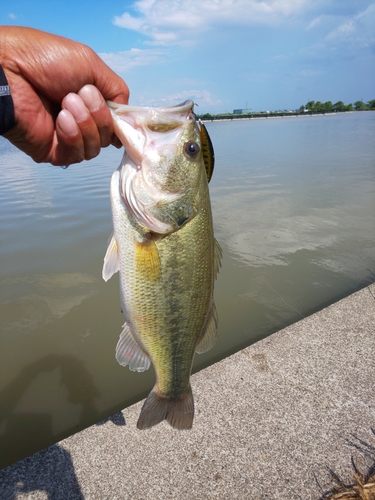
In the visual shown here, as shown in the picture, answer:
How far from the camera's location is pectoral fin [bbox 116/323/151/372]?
1949mm

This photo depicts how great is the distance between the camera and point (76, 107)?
1.65 metres

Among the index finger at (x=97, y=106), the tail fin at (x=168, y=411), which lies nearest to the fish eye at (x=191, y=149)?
the index finger at (x=97, y=106)

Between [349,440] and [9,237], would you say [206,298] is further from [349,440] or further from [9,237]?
[9,237]

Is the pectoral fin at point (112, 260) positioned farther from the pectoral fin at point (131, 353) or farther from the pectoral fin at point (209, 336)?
the pectoral fin at point (209, 336)

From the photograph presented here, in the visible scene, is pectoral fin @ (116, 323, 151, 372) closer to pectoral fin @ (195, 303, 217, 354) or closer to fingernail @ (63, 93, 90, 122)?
pectoral fin @ (195, 303, 217, 354)

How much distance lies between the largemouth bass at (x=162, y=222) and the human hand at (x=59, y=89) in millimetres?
141

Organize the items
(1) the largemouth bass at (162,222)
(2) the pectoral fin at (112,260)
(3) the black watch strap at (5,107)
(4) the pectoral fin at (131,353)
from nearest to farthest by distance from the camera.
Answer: (3) the black watch strap at (5,107) < (1) the largemouth bass at (162,222) < (2) the pectoral fin at (112,260) < (4) the pectoral fin at (131,353)

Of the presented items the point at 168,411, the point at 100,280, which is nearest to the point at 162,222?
the point at 168,411

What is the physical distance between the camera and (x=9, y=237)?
26.0ft

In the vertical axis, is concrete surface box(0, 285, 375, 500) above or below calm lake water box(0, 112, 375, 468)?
above

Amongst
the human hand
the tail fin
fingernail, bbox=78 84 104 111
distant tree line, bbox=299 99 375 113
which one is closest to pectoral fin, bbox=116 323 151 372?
the tail fin

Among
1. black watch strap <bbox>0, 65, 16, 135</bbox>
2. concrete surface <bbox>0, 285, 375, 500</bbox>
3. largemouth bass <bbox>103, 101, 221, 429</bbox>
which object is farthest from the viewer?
concrete surface <bbox>0, 285, 375, 500</bbox>

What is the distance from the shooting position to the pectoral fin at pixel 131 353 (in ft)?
6.40

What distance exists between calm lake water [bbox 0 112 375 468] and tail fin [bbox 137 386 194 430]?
6.57 feet
